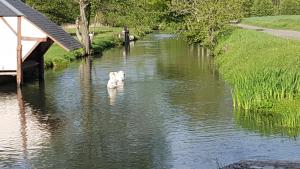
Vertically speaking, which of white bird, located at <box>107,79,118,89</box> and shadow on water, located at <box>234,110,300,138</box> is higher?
white bird, located at <box>107,79,118,89</box>

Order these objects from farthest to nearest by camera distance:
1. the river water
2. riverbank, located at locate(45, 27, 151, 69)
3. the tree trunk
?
the tree trunk, riverbank, located at locate(45, 27, 151, 69), the river water

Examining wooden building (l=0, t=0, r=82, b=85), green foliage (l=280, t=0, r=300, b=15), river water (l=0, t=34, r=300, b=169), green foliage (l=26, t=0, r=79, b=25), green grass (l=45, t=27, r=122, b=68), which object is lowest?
river water (l=0, t=34, r=300, b=169)

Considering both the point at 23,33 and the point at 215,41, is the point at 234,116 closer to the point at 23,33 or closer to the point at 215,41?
the point at 23,33

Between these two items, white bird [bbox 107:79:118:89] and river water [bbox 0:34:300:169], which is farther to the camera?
white bird [bbox 107:79:118:89]

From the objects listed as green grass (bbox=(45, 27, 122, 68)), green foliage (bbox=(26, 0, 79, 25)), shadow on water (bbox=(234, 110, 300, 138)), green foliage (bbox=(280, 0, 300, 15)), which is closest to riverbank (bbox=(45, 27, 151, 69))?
green grass (bbox=(45, 27, 122, 68))

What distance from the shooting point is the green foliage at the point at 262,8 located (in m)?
133

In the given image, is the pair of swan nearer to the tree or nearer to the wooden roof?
the wooden roof

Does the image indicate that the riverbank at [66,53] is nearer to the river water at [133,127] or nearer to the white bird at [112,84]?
the river water at [133,127]

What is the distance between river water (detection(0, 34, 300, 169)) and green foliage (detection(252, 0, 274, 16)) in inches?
4049

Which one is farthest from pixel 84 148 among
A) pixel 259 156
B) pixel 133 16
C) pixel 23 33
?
pixel 133 16

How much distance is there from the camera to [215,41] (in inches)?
2066

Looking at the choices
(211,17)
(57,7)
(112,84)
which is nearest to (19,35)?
(112,84)

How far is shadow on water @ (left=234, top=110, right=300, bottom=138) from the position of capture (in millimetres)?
18547

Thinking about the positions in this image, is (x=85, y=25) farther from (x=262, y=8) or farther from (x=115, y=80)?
(x=262, y=8)
